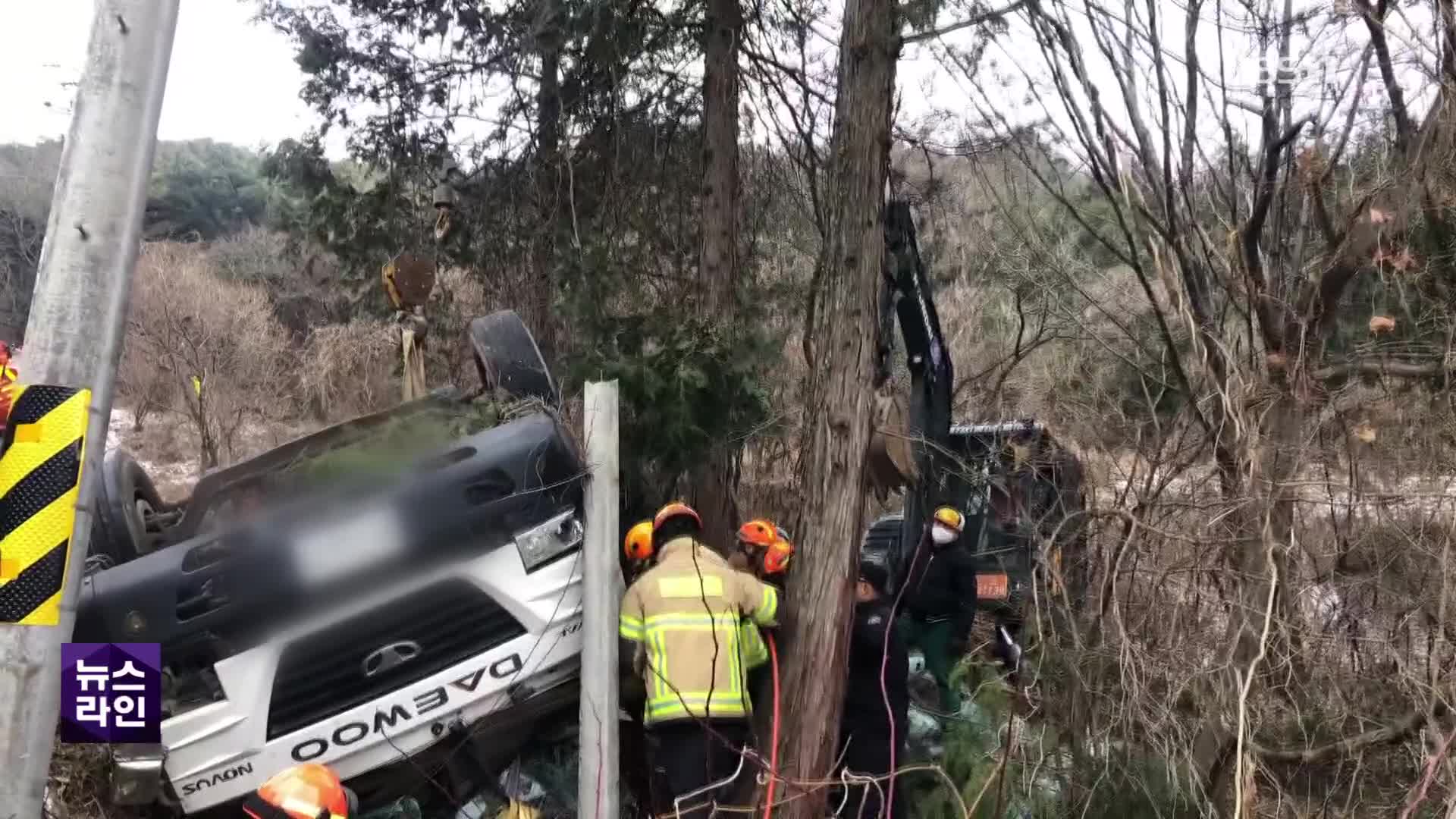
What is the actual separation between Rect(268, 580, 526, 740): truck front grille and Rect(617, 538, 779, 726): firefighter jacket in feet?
1.95

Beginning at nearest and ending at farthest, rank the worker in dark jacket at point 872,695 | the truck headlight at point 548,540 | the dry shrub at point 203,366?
the truck headlight at point 548,540 < the worker in dark jacket at point 872,695 < the dry shrub at point 203,366

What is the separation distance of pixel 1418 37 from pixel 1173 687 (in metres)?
3.25

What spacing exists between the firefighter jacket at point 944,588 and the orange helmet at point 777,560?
1306 mm

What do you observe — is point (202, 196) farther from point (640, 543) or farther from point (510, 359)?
point (640, 543)

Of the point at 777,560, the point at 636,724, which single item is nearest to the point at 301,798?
the point at 636,724

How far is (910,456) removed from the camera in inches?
218

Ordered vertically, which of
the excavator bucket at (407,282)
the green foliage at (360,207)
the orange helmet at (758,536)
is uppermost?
the green foliage at (360,207)

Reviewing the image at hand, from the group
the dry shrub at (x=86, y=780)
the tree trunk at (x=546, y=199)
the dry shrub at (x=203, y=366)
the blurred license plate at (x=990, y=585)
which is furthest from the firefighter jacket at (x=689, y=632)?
the dry shrub at (x=203, y=366)

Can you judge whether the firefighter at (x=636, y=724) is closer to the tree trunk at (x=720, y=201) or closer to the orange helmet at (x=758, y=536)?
the orange helmet at (x=758, y=536)

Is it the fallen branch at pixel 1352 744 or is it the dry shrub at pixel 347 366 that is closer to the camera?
the fallen branch at pixel 1352 744

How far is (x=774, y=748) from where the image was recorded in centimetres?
447

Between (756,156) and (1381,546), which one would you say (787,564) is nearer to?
(1381,546)

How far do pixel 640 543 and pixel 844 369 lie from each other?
1.24 meters

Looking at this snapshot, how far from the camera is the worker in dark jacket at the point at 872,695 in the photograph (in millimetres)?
4812
